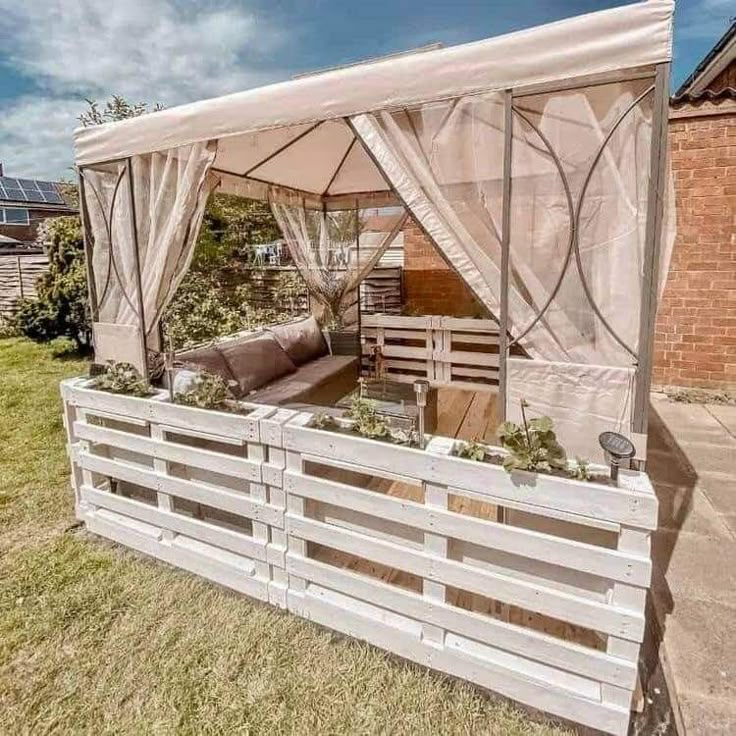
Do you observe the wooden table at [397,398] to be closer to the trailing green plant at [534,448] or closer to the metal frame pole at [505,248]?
the metal frame pole at [505,248]

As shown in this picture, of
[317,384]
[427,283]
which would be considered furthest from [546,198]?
[427,283]

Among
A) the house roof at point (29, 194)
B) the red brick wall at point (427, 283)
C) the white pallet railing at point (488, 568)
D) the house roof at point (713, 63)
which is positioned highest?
the house roof at point (29, 194)

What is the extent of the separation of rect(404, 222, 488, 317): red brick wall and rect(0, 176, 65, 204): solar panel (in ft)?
56.1

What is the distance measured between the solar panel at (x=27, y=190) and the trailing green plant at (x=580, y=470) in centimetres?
2113

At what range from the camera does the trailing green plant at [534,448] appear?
1.61 m

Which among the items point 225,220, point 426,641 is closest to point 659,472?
point 426,641

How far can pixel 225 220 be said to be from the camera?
759cm

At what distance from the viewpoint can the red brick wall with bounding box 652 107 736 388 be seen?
471 centimetres

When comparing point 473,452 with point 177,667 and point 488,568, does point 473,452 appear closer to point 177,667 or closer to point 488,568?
point 488,568

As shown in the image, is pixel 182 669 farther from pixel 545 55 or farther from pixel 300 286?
pixel 300 286

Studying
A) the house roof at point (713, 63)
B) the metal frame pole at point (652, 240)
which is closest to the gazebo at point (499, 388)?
the metal frame pole at point (652, 240)

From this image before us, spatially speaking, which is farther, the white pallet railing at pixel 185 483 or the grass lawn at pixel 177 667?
the white pallet railing at pixel 185 483

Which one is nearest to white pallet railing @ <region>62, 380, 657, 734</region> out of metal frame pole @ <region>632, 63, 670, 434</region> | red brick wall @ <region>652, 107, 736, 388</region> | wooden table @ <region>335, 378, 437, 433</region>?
metal frame pole @ <region>632, 63, 670, 434</region>

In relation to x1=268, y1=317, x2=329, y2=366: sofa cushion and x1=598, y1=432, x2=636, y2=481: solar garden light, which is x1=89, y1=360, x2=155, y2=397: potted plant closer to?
x1=268, y1=317, x2=329, y2=366: sofa cushion
